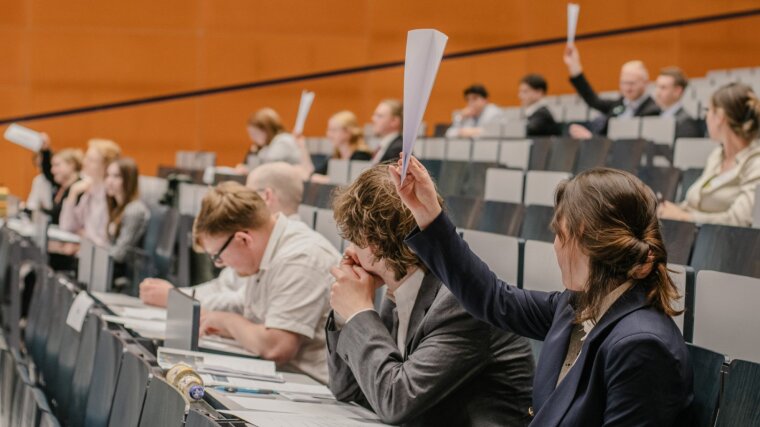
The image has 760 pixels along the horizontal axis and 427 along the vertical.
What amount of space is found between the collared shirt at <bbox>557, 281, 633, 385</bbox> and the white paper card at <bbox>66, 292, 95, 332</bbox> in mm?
1297

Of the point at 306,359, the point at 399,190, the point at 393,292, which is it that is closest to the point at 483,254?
the point at 306,359

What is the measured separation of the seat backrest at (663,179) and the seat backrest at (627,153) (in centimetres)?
41

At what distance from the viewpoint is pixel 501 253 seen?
2.44m

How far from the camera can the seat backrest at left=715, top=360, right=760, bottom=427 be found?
1234 mm

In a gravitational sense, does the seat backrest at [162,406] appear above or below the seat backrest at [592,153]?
below

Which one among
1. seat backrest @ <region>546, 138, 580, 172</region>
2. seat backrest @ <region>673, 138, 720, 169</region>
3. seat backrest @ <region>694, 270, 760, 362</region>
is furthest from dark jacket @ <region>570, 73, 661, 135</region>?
seat backrest @ <region>694, 270, 760, 362</region>

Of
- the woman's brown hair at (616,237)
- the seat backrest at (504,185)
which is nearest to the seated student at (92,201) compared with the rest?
the seat backrest at (504,185)

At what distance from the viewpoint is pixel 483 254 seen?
250 centimetres

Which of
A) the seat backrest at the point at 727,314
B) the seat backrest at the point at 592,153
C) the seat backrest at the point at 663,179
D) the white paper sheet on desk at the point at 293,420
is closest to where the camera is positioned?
the white paper sheet on desk at the point at 293,420

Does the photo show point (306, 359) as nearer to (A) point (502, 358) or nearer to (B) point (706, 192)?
(A) point (502, 358)

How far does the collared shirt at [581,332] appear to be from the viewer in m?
1.33

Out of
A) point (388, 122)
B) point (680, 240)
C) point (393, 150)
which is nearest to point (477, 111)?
point (388, 122)

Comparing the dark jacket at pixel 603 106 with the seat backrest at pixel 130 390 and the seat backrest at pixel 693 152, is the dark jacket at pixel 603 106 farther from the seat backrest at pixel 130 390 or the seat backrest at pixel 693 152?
the seat backrest at pixel 130 390

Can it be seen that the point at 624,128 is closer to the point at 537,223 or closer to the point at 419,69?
the point at 537,223
